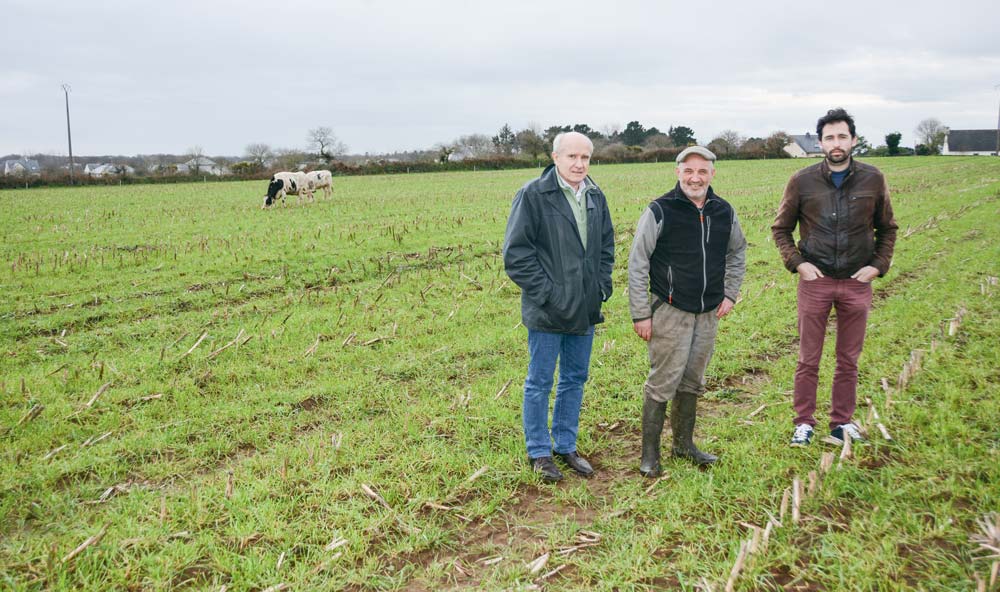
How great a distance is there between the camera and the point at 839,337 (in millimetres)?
4938

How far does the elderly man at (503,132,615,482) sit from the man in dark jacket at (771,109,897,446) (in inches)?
63.9

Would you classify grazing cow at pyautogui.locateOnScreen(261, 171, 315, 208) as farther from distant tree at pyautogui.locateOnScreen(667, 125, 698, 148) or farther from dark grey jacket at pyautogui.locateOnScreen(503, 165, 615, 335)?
distant tree at pyautogui.locateOnScreen(667, 125, 698, 148)

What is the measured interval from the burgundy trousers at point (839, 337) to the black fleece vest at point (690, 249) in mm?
950

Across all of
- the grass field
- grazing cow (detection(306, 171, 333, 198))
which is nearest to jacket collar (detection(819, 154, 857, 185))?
the grass field

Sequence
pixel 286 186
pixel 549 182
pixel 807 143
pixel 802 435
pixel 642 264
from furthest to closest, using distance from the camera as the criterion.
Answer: pixel 807 143 → pixel 286 186 → pixel 802 435 → pixel 642 264 → pixel 549 182

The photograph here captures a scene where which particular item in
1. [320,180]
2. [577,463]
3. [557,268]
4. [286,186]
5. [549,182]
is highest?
[320,180]

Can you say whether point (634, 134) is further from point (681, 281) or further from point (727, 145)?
point (681, 281)

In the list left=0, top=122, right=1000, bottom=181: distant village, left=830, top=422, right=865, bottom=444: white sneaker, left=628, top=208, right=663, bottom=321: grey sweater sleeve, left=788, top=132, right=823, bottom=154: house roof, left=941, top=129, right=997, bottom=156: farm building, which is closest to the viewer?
left=628, top=208, right=663, bottom=321: grey sweater sleeve

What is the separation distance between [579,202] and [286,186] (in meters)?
24.4

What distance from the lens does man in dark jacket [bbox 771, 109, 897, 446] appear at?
467 cm

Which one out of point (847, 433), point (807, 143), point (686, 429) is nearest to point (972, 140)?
point (807, 143)

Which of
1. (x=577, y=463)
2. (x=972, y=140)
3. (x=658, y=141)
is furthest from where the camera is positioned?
(x=972, y=140)

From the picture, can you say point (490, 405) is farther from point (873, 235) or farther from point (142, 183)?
point (142, 183)

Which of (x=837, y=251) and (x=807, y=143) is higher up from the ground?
(x=807, y=143)
